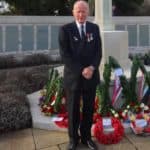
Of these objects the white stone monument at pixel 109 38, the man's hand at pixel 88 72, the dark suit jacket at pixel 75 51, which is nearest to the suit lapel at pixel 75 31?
the dark suit jacket at pixel 75 51

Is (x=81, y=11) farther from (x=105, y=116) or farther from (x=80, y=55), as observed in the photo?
(x=105, y=116)

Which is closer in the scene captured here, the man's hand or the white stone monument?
the man's hand

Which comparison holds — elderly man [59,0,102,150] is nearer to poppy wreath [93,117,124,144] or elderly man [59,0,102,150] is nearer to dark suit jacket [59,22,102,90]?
dark suit jacket [59,22,102,90]

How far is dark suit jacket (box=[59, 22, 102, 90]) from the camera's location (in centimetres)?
418

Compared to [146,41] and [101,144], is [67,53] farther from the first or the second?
[146,41]

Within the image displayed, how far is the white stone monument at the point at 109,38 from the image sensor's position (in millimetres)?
6969

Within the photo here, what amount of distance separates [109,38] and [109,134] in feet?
8.29

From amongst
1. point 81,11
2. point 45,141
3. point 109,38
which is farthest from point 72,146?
point 109,38

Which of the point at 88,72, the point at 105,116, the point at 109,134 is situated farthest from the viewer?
the point at 105,116

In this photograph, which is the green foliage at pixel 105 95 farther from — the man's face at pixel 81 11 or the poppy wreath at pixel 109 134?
the man's face at pixel 81 11

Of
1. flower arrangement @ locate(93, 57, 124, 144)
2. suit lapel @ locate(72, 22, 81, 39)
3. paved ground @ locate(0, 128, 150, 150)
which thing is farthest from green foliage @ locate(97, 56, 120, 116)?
suit lapel @ locate(72, 22, 81, 39)

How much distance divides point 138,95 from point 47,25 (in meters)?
7.15

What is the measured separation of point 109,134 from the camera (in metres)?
4.91

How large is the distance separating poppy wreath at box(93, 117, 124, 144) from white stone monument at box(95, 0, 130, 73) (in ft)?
6.77
